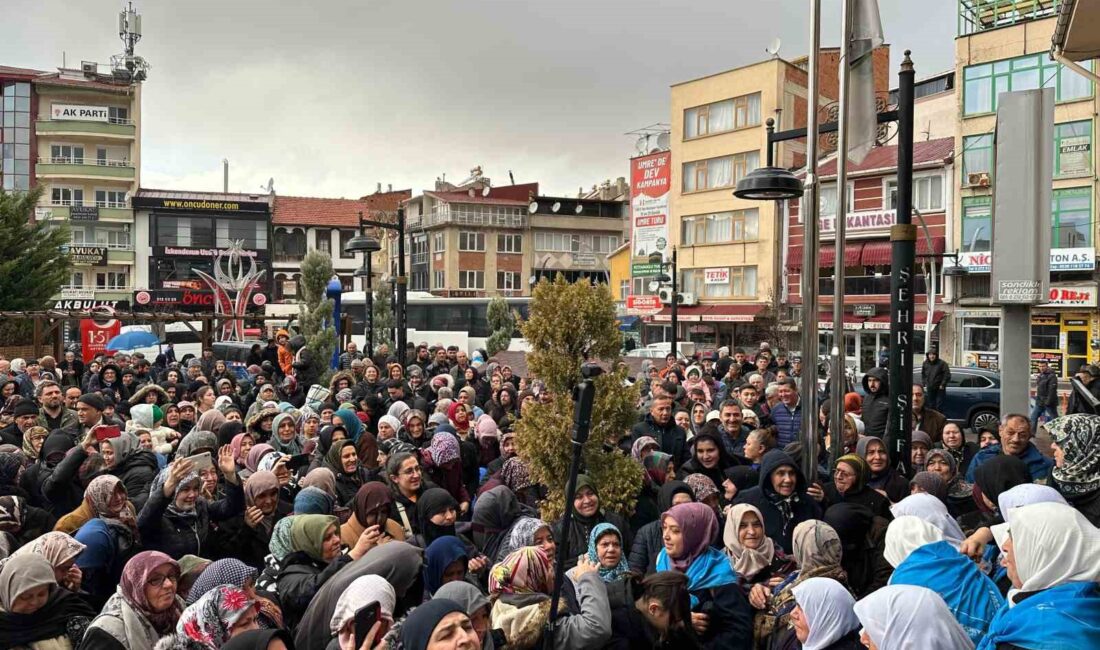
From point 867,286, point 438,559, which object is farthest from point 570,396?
point 867,286

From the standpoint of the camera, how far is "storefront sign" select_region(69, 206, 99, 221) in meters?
54.4

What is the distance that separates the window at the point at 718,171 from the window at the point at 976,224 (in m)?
10.6

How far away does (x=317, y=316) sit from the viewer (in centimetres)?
1833

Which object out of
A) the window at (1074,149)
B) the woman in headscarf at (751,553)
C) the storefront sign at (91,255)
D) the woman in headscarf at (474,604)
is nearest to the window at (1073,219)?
the window at (1074,149)

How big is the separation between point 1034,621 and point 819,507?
265 cm

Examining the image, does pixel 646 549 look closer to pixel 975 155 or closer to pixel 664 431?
pixel 664 431

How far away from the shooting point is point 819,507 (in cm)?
573

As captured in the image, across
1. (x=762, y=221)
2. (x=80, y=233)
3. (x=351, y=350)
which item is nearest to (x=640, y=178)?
(x=762, y=221)

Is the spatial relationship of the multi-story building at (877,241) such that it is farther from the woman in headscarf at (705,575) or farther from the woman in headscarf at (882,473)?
the woman in headscarf at (705,575)

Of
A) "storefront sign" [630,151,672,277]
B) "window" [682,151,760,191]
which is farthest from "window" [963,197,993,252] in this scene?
"storefront sign" [630,151,672,277]

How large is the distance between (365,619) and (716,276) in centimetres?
3970

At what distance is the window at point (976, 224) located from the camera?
1259 inches

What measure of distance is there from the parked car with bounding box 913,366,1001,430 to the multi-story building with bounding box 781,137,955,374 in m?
15.9

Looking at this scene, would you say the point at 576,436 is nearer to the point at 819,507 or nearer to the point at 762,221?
the point at 819,507
